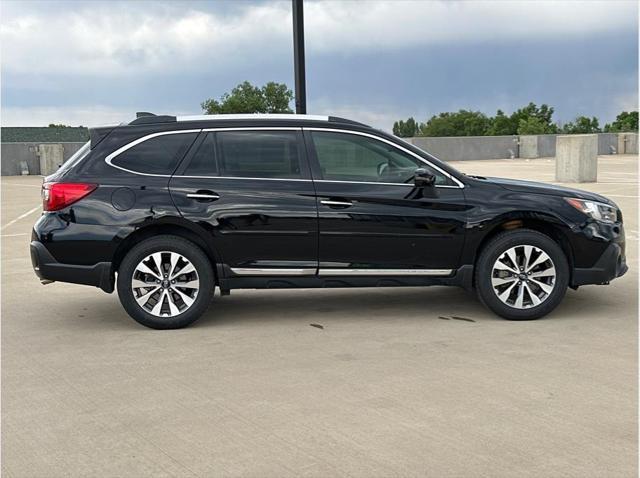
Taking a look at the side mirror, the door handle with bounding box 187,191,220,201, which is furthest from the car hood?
the door handle with bounding box 187,191,220,201

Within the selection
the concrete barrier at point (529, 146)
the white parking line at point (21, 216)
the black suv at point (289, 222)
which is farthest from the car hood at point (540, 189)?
the concrete barrier at point (529, 146)

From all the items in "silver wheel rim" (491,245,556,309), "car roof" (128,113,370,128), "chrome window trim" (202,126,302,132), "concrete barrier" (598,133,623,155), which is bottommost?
"silver wheel rim" (491,245,556,309)

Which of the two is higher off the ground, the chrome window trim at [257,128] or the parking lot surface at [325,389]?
the chrome window trim at [257,128]

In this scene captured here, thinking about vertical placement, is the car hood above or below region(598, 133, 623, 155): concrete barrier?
below

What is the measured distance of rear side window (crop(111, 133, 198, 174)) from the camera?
6.79 meters

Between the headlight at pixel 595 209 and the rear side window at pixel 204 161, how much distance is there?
117 inches

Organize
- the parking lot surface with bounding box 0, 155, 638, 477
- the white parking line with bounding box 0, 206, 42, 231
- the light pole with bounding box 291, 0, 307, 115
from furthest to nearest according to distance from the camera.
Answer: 1. the white parking line with bounding box 0, 206, 42, 231
2. the light pole with bounding box 291, 0, 307, 115
3. the parking lot surface with bounding box 0, 155, 638, 477

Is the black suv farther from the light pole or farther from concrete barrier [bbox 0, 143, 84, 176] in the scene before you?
concrete barrier [bbox 0, 143, 84, 176]

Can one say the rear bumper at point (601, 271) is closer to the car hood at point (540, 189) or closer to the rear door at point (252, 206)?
the car hood at point (540, 189)

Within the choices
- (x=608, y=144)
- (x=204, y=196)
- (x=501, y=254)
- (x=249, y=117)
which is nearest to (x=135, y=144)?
(x=204, y=196)

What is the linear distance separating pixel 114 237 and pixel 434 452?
3.56 meters

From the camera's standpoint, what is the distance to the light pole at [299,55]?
10484 millimetres

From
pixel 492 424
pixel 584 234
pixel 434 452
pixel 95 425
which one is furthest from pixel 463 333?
pixel 95 425

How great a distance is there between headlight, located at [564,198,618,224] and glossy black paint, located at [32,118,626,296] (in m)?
0.10
